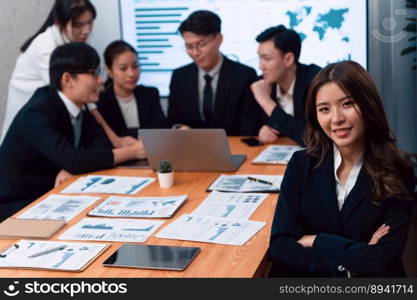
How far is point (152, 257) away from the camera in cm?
211

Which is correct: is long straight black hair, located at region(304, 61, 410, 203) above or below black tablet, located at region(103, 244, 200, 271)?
above

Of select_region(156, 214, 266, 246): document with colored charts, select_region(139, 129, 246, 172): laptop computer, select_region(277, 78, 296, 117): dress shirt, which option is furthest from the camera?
select_region(277, 78, 296, 117): dress shirt

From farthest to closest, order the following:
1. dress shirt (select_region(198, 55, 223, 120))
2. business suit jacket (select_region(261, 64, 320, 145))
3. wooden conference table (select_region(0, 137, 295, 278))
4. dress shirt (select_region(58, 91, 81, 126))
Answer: dress shirt (select_region(198, 55, 223, 120))
business suit jacket (select_region(261, 64, 320, 145))
dress shirt (select_region(58, 91, 81, 126))
wooden conference table (select_region(0, 137, 295, 278))

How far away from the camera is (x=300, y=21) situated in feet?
15.6

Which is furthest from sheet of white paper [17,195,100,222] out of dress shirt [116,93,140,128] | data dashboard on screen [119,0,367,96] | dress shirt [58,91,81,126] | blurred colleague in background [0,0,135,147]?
data dashboard on screen [119,0,367,96]

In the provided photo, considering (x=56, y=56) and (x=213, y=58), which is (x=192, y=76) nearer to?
(x=213, y=58)

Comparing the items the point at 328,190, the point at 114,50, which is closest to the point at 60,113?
the point at 114,50

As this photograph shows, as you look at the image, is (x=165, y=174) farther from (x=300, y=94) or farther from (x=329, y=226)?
(x=300, y=94)

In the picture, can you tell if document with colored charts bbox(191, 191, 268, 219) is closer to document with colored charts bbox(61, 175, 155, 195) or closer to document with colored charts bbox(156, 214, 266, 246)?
document with colored charts bbox(156, 214, 266, 246)

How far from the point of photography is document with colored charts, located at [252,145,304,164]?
3241mm

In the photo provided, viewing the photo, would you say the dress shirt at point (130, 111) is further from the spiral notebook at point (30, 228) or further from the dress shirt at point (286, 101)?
the spiral notebook at point (30, 228)

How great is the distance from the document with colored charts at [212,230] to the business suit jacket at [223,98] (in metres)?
1.60

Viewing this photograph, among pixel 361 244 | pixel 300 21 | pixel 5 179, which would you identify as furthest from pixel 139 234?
pixel 300 21

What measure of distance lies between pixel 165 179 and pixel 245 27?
2194 millimetres
